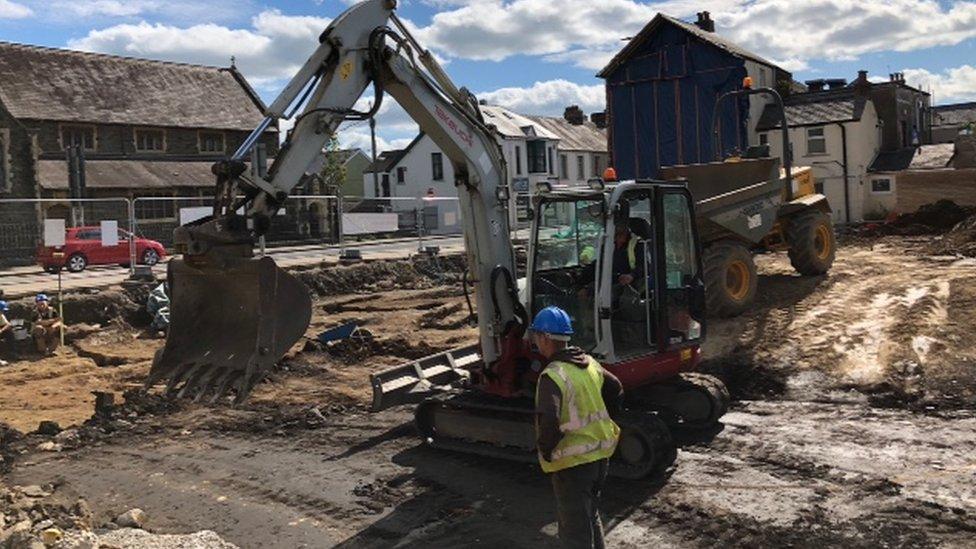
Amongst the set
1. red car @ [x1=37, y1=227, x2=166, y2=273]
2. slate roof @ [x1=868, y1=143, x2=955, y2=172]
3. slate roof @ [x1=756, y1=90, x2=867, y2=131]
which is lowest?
red car @ [x1=37, y1=227, x2=166, y2=273]

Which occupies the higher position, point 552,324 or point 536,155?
point 536,155

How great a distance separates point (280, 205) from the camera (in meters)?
6.51

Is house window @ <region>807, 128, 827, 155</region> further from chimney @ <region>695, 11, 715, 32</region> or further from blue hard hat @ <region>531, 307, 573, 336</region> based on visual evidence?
blue hard hat @ <region>531, 307, 573, 336</region>

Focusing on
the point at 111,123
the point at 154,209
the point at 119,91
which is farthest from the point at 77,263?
the point at 119,91

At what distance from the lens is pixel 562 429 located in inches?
198

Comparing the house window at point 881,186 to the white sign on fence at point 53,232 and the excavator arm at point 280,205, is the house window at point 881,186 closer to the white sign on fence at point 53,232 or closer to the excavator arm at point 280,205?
the white sign on fence at point 53,232

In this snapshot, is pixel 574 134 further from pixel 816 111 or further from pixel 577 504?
pixel 577 504

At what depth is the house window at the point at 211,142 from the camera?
42812 mm

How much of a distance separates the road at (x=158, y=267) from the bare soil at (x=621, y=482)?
4.14 m

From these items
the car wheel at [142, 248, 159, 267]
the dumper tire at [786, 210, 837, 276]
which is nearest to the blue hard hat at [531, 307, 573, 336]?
the dumper tire at [786, 210, 837, 276]

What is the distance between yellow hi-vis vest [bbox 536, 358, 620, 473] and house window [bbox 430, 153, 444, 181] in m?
49.2

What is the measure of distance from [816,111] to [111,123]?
31123 millimetres

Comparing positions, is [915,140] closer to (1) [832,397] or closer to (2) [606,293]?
(1) [832,397]

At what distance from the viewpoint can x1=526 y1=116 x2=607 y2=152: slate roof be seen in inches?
2253
